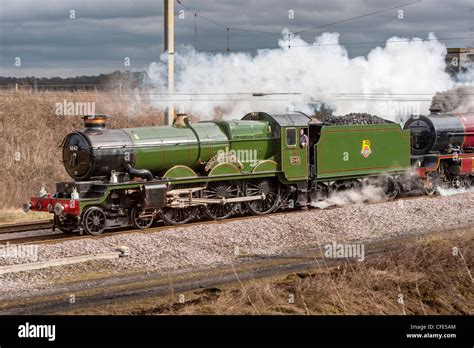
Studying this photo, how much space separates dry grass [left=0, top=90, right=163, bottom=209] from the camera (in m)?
26.4

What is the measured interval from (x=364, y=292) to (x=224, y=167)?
29.9 feet

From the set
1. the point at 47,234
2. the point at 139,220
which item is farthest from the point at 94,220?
the point at 47,234

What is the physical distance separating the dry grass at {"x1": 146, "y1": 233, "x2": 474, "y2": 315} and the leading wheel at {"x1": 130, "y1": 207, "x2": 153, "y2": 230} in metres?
6.53

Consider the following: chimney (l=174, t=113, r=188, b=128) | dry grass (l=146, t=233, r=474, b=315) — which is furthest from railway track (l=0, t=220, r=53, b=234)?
dry grass (l=146, t=233, r=474, b=315)

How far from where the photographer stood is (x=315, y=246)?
1638 cm

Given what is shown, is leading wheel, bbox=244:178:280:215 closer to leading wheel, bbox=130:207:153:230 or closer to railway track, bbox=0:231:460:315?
leading wheel, bbox=130:207:153:230

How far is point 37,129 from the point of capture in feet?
98.2

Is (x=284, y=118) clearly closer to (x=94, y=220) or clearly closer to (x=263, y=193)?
(x=263, y=193)

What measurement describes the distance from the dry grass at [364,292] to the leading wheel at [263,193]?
7577 millimetres

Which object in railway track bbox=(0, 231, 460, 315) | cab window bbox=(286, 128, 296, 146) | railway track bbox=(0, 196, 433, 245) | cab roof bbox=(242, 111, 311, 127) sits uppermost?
cab roof bbox=(242, 111, 311, 127)
